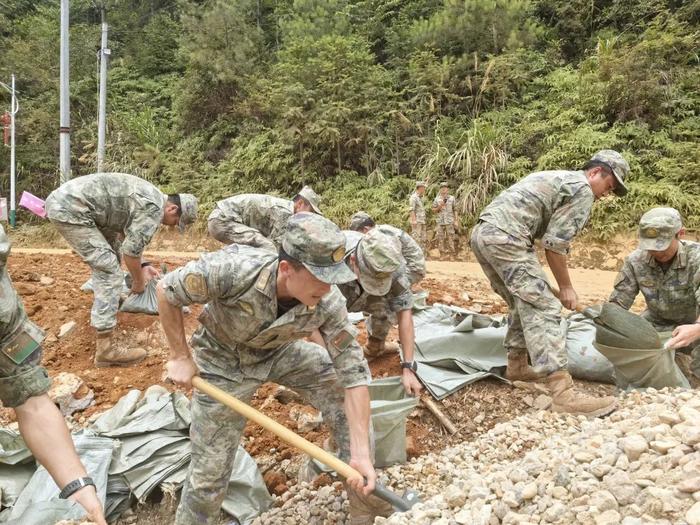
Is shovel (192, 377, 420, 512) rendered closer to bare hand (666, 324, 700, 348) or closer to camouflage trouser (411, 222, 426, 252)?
bare hand (666, 324, 700, 348)

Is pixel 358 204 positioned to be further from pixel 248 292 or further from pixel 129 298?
pixel 248 292

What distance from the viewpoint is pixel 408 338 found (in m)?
3.27

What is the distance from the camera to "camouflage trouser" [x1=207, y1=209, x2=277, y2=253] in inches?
177

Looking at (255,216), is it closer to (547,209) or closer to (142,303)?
(142,303)

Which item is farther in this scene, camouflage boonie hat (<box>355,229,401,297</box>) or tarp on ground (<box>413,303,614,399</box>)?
tarp on ground (<box>413,303,614,399</box>)

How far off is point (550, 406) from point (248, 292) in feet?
7.41

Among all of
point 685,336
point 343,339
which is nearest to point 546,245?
point 685,336

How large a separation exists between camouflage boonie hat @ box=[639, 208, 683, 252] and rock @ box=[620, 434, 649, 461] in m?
1.84

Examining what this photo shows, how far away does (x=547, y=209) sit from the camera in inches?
132

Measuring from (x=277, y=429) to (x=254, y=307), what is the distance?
49cm

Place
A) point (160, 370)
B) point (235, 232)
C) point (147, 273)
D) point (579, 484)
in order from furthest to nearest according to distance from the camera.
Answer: point (235, 232) → point (147, 273) → point (160, 370) → point (579, 484)

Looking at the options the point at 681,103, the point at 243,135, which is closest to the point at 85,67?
the point at 243,135

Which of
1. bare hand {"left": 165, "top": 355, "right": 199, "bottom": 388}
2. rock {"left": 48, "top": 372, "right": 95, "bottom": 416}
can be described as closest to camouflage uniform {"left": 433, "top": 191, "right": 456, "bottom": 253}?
rock {"left": 48, "top": 372, "right": 95, "bottom": 416}

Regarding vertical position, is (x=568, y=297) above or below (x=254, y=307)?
below
